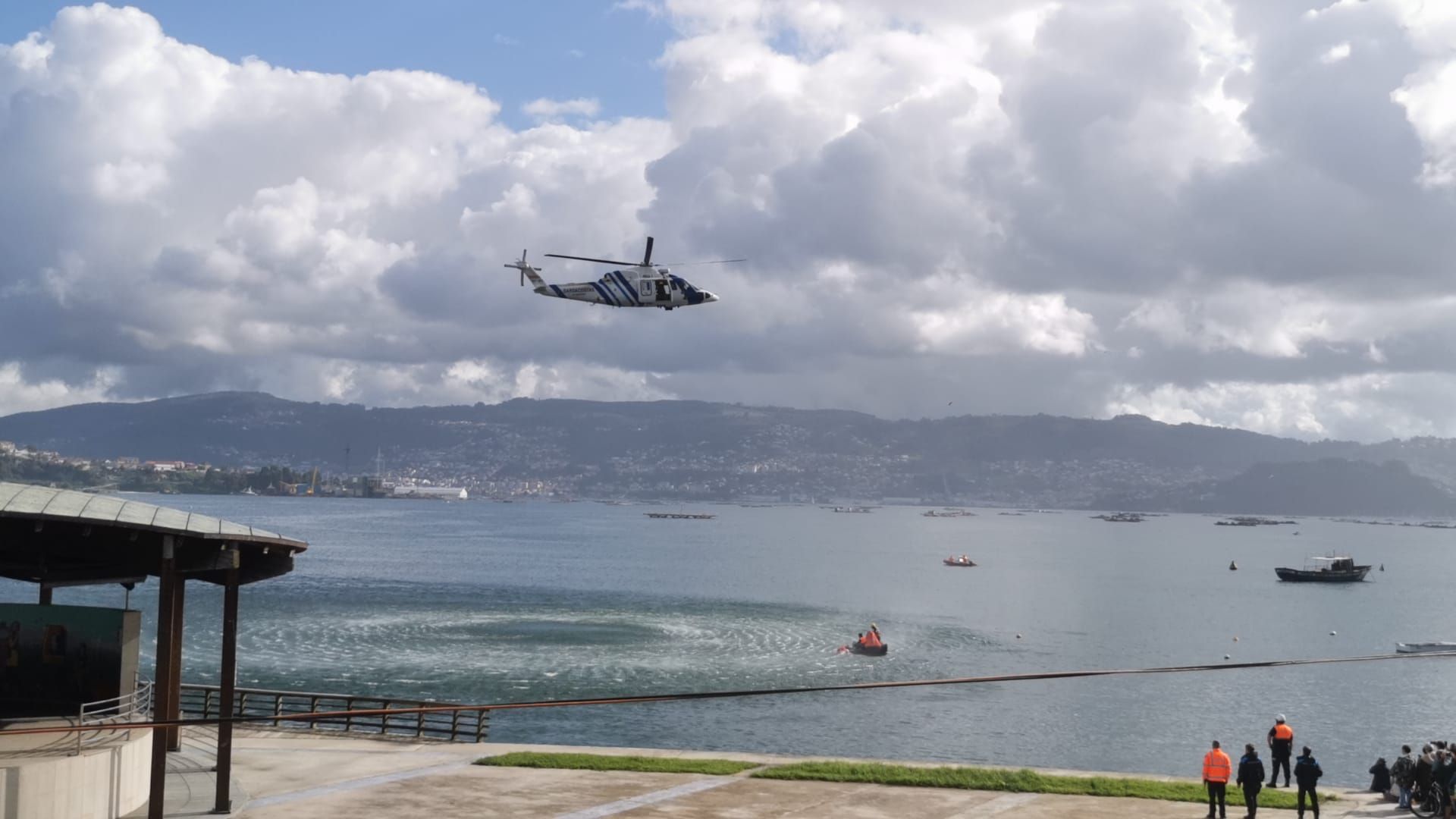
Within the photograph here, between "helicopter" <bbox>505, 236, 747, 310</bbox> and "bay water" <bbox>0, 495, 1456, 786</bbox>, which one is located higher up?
"helicopter" <bbox>505, 236, 747, 310</bbox>

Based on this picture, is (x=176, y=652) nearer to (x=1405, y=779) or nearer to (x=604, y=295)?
(x=1405, y=779)

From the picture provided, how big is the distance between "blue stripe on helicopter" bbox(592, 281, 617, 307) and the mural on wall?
20751 millimetres

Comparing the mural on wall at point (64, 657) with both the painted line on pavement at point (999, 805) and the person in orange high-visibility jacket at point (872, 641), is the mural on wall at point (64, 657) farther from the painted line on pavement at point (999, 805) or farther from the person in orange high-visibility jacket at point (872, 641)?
the person in orange high-visibility jacket at point (872, 641)

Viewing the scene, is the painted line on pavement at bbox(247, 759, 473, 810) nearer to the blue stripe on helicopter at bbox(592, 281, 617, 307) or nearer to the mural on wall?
the mural on wall

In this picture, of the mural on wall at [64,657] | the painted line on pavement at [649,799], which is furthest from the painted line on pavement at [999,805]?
the mural on wall at [64,657]

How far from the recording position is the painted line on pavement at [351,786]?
818 inches

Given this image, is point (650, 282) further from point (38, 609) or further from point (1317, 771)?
point (1317, 771)

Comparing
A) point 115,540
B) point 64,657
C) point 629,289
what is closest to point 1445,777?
point 115,540

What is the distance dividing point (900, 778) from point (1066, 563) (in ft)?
524

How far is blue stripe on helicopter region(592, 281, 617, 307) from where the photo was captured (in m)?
40.2

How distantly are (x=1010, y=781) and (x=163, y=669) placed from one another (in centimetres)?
1491

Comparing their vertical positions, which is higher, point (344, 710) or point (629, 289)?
point (629, 289)

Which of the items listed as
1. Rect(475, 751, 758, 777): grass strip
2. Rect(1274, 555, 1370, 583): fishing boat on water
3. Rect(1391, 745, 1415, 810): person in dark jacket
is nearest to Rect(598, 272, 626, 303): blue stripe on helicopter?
Rect(475, 751, 758, 777): grass strip

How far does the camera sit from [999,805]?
2156cm
